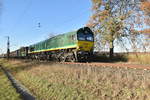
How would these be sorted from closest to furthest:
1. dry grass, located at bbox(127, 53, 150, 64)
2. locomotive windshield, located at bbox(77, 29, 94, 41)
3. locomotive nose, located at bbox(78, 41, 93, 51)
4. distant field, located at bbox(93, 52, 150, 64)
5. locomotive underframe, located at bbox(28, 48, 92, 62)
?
dry grass, located at bbox(127, 53, 150, 64)
distant field, located at bbox(93, 52, 150, 64)
locomotive nose, located at bbox(78, 41, 93, 51)
locomotive underframe, located at bbox(28, 48, 92, 62)
locomotive windshield, located at bbox(77, 29, 94, 41)

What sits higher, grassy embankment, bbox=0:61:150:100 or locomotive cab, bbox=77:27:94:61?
locomotive cab, bbox=77:27:94:61

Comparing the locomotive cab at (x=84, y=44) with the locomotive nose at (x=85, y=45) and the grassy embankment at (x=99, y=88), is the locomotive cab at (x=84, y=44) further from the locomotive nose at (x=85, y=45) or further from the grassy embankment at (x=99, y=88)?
the grassy embankment at (x=99, y=88)

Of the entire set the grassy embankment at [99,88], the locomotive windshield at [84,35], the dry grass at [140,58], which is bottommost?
the grassy embankment at [99,88]

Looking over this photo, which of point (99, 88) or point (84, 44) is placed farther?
point (84, 44)

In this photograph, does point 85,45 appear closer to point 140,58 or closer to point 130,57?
point 130,57

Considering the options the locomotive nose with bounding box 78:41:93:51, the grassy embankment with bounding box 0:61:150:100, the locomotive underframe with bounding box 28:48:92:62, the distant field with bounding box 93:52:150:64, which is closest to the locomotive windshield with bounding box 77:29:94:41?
the locomotive nose with bounding box 78:41:93:51

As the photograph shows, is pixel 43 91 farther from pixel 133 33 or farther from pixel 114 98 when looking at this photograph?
pixel 133 33

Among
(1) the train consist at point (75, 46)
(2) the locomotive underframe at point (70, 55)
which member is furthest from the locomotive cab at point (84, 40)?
(2) the locomotive underframe at point (70, 55)

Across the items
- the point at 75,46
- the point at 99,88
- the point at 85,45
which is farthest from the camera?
the point at 85,45

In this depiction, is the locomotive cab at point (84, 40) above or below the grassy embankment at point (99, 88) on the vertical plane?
above

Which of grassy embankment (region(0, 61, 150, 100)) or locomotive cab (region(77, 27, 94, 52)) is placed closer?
grassy embankment (region(0, 61, 150, 100))

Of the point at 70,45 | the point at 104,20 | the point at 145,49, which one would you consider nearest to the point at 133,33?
the point at 145,49

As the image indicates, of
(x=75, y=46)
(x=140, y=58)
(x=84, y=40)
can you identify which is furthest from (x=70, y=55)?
(x=140, y=58)

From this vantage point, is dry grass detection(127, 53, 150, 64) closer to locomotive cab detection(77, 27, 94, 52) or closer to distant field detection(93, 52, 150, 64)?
distant field detection(93, 52, 150, 64)
